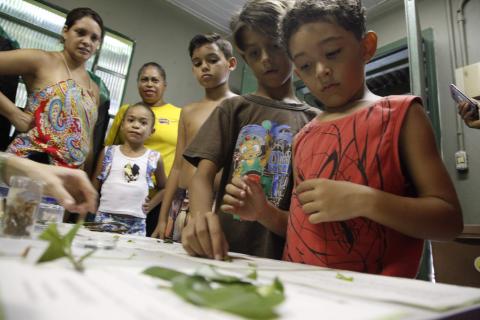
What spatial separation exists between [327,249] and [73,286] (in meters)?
0.56

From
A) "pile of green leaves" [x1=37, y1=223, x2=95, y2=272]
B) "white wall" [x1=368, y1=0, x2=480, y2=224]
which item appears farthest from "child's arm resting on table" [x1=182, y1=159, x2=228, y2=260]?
"white wall" [x1=368, y1=0, x2=480, y2=224]

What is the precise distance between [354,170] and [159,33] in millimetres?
3272

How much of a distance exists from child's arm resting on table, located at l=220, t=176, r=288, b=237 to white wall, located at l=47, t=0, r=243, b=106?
2.76 metres

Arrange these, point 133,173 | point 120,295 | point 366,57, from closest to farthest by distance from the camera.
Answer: point 120,295, point 366,57, point 133,173

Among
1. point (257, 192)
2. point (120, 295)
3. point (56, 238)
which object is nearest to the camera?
point (120, 295)

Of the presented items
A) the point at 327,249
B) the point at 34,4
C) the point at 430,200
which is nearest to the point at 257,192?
the point at 327,249

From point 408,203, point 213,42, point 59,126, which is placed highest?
point 213,42

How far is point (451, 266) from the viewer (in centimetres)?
161

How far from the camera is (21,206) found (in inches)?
24.4

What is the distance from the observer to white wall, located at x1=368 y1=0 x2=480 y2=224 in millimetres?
2328

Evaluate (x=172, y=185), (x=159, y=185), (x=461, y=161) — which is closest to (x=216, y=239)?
(x=172, y=185)

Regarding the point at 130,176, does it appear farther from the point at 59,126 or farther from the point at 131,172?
the point at 59,126

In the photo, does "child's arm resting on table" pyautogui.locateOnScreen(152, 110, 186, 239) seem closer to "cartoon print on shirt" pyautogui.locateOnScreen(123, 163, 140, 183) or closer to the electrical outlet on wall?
"cartoon print on shirt" pyautogui.locateOnScreen(123, 163, 140, 183)

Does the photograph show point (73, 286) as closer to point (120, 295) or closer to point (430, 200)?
point (120, 295)
